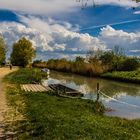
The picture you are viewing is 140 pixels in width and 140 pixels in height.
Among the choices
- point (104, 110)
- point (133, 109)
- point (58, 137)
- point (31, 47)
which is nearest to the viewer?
point (58, 137)

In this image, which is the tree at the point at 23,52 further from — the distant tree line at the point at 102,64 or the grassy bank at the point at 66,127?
the grassy bank at the point at 66,127

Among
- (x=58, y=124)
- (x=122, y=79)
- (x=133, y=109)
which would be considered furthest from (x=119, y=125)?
(x=122, y=79)

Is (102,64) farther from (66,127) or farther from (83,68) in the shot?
(66,127)

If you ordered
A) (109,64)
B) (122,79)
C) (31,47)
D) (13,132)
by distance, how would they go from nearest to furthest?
(13,132), (122,79), (109,64), (31,47)

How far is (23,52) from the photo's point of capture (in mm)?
117188

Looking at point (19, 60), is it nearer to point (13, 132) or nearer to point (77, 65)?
point (77, 65)

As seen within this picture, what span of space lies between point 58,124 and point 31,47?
10710 cm

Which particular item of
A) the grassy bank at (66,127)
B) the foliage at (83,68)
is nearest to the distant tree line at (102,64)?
the foliage at (83,68)

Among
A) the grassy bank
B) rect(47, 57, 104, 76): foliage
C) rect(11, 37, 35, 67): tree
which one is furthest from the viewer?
rect(11, 37, 35, 67): tree

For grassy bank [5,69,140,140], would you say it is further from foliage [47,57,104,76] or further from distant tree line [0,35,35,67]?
distant tree line [0,35,35,67]

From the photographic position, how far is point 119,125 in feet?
52.3

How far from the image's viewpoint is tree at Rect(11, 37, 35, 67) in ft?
387

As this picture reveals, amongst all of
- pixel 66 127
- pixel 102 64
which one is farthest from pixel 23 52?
pixel 66 127

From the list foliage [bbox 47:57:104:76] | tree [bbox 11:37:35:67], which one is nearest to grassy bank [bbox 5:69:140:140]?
foliage [bbox 47:57:104:76]
